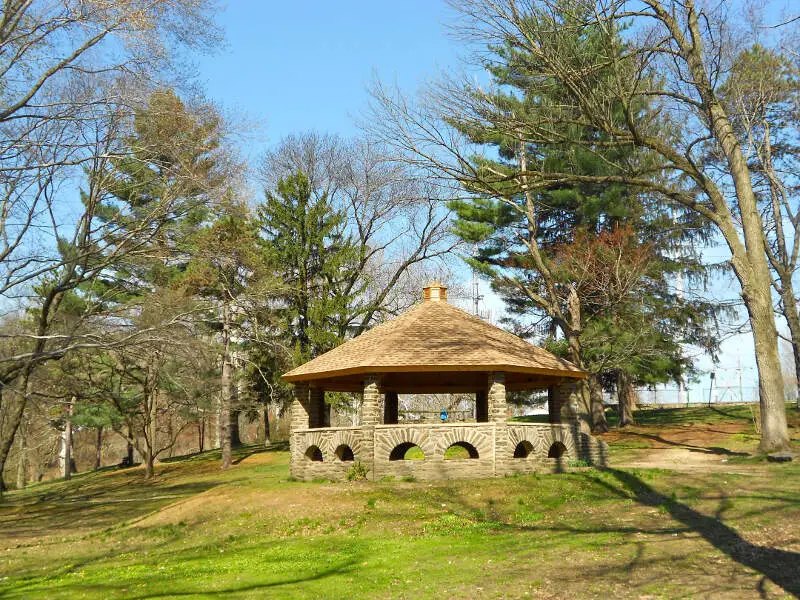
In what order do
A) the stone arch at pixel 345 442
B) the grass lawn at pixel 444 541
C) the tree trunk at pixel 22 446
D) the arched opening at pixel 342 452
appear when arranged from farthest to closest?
the tree trunk at pixel 22 446 < the arched opening at pixel 342 452 < the stone arch at pixel 345 442 < the grass lawn at pixel 444 541

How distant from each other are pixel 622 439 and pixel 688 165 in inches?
494

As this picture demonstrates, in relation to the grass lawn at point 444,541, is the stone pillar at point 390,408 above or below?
above

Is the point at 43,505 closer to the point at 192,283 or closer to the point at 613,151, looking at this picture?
the point at 192,283

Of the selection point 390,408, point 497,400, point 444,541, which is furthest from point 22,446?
point 444,541

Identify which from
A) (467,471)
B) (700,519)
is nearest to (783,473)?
(700,519)

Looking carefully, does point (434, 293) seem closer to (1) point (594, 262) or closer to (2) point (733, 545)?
(1) point (594, 262)

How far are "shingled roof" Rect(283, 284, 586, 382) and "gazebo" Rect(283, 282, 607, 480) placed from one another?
3 cm

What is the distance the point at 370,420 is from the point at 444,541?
239 inches

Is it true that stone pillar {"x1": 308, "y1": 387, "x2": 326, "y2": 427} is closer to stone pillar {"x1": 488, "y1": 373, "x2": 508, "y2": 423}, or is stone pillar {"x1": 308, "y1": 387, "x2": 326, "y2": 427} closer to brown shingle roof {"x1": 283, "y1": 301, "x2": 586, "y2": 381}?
brown shingle roof {"x1": 283, "y1": 301, "x2": 586, "y2": 381}

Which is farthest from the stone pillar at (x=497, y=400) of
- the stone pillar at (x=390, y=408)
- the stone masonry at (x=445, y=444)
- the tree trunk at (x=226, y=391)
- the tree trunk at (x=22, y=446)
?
the tree trunk at (x=22, y=446)

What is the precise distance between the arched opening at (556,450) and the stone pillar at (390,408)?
5.65 metres

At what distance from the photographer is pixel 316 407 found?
2034cm

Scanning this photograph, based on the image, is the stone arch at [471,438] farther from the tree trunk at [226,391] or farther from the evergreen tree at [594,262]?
the tree trunk at [226,391]

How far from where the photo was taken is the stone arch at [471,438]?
16594 millimetres
